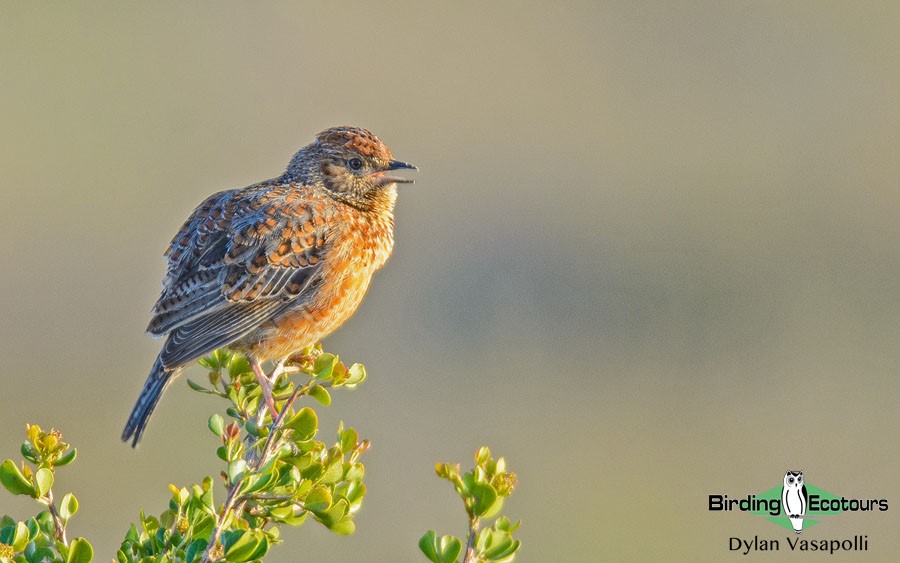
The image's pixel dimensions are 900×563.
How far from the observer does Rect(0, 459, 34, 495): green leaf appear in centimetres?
518

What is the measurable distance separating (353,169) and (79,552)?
12.2 ft

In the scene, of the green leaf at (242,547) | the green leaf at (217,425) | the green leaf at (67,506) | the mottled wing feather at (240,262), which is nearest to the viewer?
the green leaf at (242,547)

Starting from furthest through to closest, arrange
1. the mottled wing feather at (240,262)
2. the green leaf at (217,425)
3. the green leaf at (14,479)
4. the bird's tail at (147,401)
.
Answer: the mottled wing feather at (240,262)
the bird's tail at (147,401)
the green leaf at (217,425)
the green leaf at (14,479)

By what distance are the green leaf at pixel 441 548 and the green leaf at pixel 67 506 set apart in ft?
4.45

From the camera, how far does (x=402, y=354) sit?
92.0 feet

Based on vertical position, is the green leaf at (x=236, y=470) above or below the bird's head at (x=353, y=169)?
below

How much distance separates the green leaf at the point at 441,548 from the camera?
511cm

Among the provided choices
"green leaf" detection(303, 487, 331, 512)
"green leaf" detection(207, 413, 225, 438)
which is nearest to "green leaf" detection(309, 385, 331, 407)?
"green leaf" detection(207, 413, 225, 438)

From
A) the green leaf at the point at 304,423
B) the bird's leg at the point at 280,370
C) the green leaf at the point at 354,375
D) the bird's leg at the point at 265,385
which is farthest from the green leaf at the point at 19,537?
the bird's leg at the point at 280,370

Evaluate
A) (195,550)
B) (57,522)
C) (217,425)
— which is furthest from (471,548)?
(57,522)

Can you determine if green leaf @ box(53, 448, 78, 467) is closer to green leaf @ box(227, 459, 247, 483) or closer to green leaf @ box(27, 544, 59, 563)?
green leaf @ box(27, 544, 59, 563)

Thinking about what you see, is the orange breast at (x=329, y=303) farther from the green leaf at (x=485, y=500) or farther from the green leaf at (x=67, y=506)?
the green leaf at (x=485, y=500)

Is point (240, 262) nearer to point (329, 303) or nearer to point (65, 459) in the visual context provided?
point (329, 303)

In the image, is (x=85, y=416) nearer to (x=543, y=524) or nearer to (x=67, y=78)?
(x=543, y=524)
